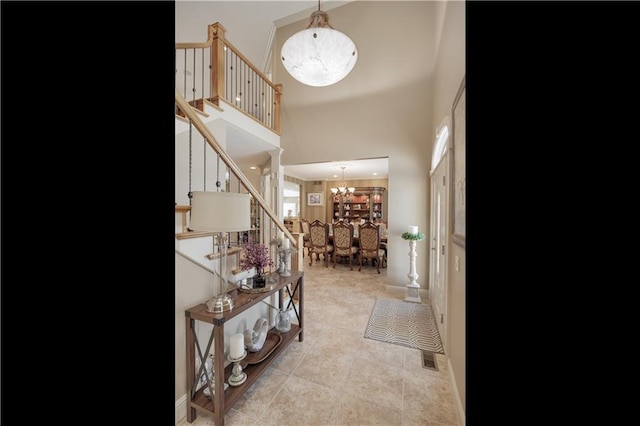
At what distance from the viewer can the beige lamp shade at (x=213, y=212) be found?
4.50 feet

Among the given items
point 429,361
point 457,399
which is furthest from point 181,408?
point 429,361

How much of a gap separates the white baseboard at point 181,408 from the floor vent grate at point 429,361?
1857 millimetres

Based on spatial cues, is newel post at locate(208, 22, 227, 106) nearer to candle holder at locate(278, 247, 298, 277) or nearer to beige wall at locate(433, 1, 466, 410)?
candle holder at locate(278, 247, 298, 277)

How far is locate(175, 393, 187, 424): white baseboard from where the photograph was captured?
1.50 meters

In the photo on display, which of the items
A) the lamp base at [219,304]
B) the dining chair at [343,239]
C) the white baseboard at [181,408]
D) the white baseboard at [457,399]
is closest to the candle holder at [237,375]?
the white baseboard at [181,408]

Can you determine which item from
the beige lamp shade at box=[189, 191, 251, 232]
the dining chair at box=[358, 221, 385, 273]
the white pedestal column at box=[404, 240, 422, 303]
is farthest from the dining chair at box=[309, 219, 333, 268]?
the beige lamp shade at box=[189, 191, 251, 232]

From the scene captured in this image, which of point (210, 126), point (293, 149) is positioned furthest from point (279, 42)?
point (210, 126)

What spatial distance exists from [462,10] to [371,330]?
114 inches

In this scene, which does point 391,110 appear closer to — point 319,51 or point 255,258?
point 319,51

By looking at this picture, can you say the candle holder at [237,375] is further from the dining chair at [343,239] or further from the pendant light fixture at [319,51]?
the dining chair at [343,239]
